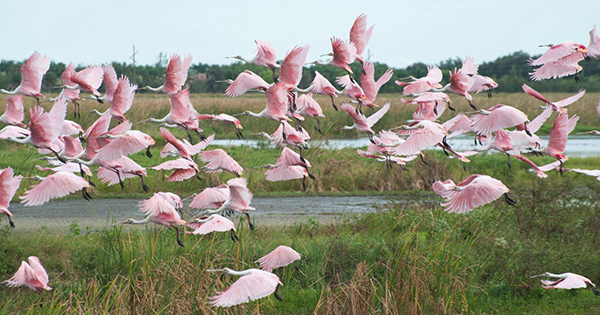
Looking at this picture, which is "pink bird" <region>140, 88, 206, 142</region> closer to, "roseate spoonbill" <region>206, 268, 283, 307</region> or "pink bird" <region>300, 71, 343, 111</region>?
"pink bird" <region>300, 71, 343, 111</region>

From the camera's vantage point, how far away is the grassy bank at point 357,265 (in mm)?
4992

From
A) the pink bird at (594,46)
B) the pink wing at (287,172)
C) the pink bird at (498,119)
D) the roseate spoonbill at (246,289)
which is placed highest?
the pink bird at (594,46)

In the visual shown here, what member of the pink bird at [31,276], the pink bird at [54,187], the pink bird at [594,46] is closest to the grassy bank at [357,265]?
the pink bird at [31,276]

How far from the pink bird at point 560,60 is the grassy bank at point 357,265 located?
1.71m

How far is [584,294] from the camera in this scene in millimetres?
6434

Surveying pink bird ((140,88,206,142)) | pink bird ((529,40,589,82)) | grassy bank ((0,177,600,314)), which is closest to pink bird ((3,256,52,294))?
grassy bank ((0,177,600,314))

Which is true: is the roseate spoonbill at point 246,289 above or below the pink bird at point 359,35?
below

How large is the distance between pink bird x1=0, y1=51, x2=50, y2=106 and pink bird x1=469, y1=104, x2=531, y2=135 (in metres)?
3.29

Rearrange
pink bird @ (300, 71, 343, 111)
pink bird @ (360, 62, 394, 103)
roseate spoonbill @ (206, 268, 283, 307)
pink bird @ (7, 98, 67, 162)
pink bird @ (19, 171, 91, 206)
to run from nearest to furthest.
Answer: roseate spoonbill @ (206, 268, 283, 307) → pink bird @ (7, 98, 67, 162) → pink bird @ (19, 171, 91, 206) → pink bird @ (360, 62, 394, 103) → pink bird @ (300, 71, 343, 111)

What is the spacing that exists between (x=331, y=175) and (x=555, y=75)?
884cm

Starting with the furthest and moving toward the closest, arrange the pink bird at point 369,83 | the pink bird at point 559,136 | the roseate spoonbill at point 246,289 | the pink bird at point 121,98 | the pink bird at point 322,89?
1. the pink bird at point 322,89
2. the pink bird at point 369,83
3. the pink bird at point 121,98
4. the pink bird at point 559,136
5. the roseate spoonbill at point 246,289

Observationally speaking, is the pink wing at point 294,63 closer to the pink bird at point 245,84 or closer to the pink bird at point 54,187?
the pink bird at point 245,84

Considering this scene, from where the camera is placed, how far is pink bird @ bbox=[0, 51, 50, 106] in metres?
4.67

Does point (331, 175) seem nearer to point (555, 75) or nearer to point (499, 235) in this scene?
point (499, 235)
